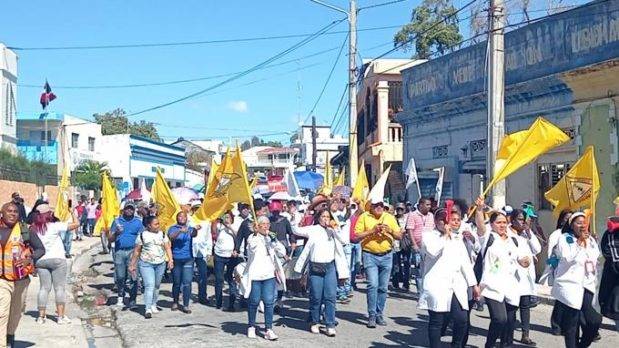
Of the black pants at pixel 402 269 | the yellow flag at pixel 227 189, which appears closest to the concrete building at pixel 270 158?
the black pants at pixel 402 269

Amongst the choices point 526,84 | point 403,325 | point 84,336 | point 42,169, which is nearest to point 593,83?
point 526,84

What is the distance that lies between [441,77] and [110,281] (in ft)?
37.2

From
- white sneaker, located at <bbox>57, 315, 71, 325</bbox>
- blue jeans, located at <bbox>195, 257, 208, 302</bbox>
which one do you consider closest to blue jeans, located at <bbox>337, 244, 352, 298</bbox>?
blue jeans, located at <bbox>195, 257, 208, 302</bbox>

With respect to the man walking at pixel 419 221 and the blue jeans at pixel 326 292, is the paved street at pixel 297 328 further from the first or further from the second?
the man walking at pixel 419 221

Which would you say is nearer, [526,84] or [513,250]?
[513,250]

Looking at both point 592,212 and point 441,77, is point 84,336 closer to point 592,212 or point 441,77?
point 592,212

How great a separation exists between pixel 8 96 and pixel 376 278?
Answer: 31.3 m

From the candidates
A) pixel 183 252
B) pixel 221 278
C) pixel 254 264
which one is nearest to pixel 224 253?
pixel 221 278

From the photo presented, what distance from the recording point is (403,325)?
10.1m

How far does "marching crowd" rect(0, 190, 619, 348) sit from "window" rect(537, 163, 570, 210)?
3.26 m

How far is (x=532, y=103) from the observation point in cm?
1719

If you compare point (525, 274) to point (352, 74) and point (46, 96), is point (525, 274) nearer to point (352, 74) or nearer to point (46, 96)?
point (352, 74)

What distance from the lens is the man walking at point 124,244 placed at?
12.0 m

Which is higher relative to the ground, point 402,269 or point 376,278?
point 376,278
